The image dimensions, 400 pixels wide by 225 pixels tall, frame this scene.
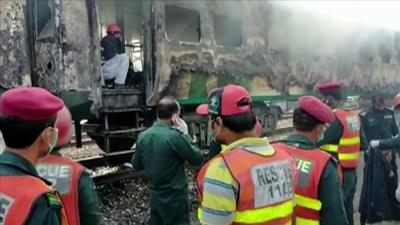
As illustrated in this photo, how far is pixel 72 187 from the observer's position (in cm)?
209

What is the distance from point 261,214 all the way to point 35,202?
92 centimetres

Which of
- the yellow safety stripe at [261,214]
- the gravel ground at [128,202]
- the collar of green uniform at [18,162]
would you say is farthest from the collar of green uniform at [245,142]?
the gravel ground at [128,202]

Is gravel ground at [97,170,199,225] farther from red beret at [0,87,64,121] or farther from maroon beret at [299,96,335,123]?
red beret at [0,87,64,121]

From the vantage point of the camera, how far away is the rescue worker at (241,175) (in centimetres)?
187

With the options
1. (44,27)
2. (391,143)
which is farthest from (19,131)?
(44,27)

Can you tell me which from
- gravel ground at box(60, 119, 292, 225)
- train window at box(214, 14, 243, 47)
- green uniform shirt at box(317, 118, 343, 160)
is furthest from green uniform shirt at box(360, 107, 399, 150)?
train window at box(214, 14, 243, 47)

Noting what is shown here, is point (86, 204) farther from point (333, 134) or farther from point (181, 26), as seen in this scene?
point (181, 26)

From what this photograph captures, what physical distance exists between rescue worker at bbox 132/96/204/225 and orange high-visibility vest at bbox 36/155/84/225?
63.7 inches

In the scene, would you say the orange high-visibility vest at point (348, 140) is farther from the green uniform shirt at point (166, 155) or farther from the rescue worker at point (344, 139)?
the green uniform shirt at point (166, 155)

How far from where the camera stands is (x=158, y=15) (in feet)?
22.7

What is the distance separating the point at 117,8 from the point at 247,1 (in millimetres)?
2537

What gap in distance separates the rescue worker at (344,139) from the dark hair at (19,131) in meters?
2.85

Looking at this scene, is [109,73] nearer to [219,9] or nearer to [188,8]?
[188,8]

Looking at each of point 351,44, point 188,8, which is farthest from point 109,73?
point 351,44
